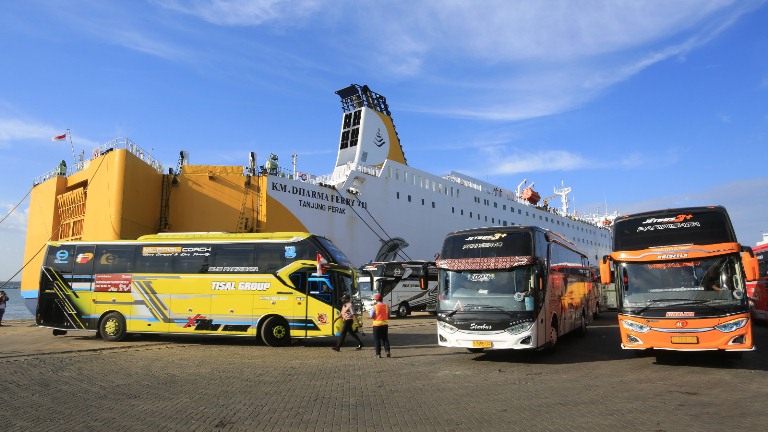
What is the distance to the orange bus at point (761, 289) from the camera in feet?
55.3

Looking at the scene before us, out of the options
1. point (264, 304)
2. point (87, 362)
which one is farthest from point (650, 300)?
point (87, 362)

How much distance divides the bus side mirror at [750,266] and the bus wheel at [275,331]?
1025 centimetres

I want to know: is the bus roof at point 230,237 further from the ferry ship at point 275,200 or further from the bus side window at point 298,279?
the ferry ship at point 275,200

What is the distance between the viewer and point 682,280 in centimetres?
927

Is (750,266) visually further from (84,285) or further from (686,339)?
(84,285)

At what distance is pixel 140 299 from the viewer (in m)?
14.0

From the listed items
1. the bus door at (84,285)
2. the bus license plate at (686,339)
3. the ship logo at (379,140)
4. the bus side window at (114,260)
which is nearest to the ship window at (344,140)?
the ship logo at (379,140)

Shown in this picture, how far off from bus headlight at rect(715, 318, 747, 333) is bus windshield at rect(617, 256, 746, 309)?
1.00 ft

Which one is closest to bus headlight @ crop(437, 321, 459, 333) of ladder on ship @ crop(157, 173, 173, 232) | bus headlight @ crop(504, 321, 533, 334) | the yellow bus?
bus headlight @ crop(504, 321, 533, 334)

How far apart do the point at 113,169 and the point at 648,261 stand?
2006cm

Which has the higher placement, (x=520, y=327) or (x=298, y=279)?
(x=298, y=279)

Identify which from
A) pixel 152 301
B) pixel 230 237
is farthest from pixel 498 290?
pixel 152 301

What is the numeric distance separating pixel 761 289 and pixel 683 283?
11.4 metres

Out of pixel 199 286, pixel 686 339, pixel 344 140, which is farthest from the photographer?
pixel 344 140
